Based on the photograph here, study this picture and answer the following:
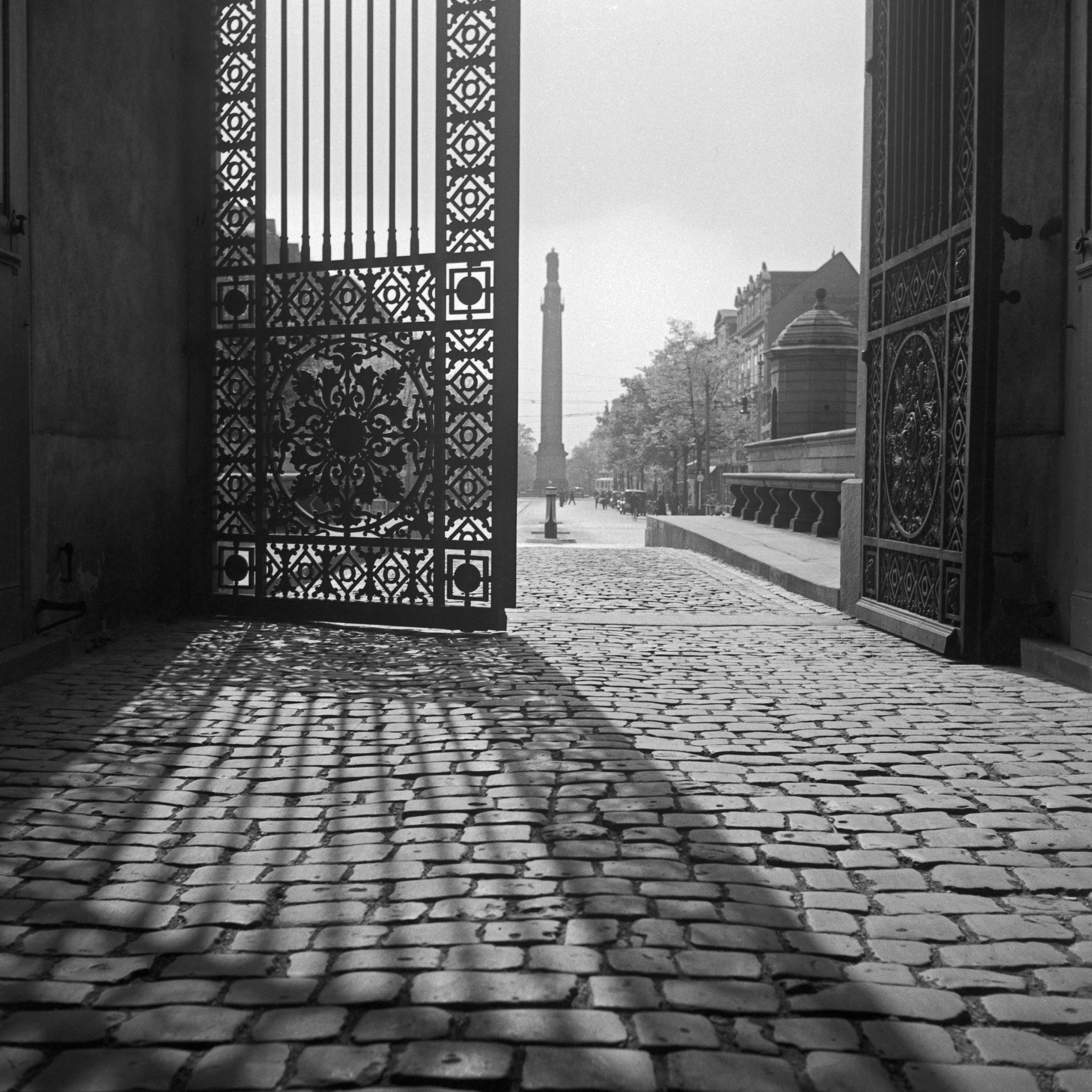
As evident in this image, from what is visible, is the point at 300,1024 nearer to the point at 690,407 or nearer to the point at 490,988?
the point at 490,988

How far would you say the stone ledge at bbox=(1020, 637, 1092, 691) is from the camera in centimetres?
667

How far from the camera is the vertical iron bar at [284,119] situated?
30.6 ft

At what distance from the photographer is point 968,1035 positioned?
98.7 inches

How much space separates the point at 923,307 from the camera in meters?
8.52

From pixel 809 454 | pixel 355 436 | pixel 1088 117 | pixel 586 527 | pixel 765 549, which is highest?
pixel 1088 117

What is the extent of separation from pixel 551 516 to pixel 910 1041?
30392mm

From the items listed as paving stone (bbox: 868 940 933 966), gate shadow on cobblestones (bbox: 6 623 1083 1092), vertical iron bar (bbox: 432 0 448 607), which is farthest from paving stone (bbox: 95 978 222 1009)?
vertical iron bar (bbox: 432 0 448 607)

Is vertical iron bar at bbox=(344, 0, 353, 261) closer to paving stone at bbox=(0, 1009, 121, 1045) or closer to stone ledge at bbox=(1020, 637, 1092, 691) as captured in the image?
stone ledge at bbox=(1020, 637, 1092, 691)

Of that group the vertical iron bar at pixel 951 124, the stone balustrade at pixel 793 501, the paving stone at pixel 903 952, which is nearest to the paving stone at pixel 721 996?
the paving stone at pixel 903 952

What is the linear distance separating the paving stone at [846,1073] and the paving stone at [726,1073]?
4cm

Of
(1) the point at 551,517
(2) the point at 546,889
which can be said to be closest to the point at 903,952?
(2) the point at 546,889

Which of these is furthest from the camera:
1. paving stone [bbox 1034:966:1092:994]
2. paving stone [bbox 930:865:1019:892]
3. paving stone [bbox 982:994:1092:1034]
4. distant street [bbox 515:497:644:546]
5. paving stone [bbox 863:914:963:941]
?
distant street [bbox 515:497:644:546]

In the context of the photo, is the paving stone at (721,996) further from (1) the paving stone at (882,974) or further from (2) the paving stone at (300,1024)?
(2) the paving stone at (300,1024)

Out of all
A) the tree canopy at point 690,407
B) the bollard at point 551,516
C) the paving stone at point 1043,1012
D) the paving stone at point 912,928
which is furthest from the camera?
the tree canopy at point 690,407
